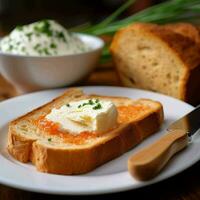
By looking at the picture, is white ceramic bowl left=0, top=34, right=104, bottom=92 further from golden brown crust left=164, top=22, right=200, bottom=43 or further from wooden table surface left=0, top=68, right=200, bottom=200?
wooden table surface left=0, top=68, right=200, bottom=200

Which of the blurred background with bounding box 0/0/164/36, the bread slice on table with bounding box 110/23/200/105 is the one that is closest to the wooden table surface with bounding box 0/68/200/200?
the bread slice on table with bounding box 110/23/200/105

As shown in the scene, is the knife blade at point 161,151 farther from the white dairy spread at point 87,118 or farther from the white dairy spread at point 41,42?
the white dairy spread at point 41,42

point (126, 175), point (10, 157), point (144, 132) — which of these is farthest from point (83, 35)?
point (126, 175)

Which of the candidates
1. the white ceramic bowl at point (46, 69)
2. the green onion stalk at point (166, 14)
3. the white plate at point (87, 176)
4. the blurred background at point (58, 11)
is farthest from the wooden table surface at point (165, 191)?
the blurred background at point (58, 11)

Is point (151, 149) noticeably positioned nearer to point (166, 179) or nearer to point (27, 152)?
point (166, 179)

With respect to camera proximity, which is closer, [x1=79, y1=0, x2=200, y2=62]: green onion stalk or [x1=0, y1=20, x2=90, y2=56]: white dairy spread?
[x1=0, y1=20, x2=90, y2=56]: white dairy spread

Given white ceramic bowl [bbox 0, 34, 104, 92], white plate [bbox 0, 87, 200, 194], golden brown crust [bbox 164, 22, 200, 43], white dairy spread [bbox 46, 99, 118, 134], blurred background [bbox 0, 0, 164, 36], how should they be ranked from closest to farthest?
white plate [bbox 0, 87, 200, 194]
white dairy spread [bbox 46, 99, 118, 134]
white ceramic bowl [bbox 0, 34, 104, 92]
golden brown crust [bbox 164, 22, 200, 43]
blurred background [bbox 0, 0, 164, 36]
